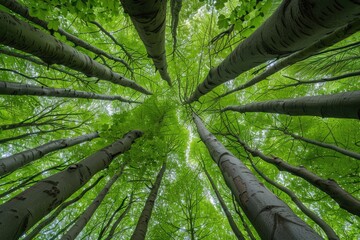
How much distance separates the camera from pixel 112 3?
96.3 inches

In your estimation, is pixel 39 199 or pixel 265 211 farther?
pixel 39 199

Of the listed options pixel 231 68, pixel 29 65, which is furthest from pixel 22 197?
pixel 29 65

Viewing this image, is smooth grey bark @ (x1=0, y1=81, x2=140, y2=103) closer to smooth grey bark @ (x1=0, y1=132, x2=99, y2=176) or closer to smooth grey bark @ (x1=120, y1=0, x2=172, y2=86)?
smooth grey bark @ (x1=0, y1=132, x2=99, y2=176)

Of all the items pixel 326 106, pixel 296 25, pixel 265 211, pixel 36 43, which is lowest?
pixel 265 211

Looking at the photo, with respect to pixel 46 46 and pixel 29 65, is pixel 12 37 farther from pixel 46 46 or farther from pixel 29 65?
pixel 29 65

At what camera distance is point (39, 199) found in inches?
51.6

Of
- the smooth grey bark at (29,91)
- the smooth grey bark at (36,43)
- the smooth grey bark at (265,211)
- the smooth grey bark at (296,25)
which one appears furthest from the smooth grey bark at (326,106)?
the smooth grey bark at (29,91)

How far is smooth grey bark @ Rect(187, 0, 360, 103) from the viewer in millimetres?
921

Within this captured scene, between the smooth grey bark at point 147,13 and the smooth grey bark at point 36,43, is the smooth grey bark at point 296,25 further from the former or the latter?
the smooth grey bark at point 36,43

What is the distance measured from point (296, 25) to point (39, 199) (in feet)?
6.38

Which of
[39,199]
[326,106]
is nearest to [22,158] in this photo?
[39,199]

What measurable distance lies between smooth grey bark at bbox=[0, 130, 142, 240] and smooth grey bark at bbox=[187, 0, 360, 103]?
6.25 ft

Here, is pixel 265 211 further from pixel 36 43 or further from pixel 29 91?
pixel 29 91

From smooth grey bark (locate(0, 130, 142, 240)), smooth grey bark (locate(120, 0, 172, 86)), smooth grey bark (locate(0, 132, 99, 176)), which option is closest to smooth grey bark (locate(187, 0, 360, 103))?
smooth grey bark (locate(120, 0, 172, 86))
